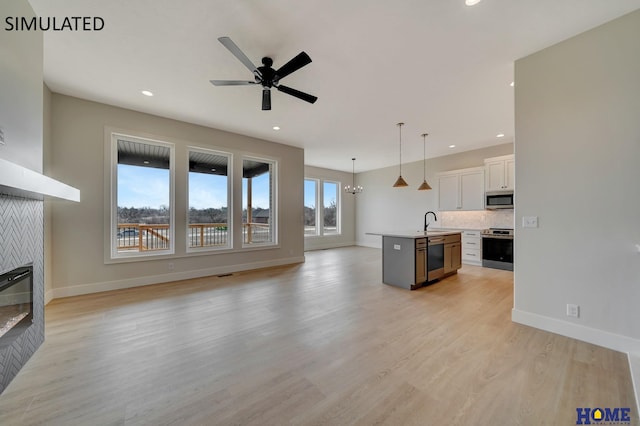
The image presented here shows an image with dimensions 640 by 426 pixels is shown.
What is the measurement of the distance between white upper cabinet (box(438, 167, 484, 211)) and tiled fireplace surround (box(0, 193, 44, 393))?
7.74 metres

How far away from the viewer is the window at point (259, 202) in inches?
229

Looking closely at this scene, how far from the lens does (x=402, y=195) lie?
8320 mm

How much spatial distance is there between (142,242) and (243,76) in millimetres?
3584

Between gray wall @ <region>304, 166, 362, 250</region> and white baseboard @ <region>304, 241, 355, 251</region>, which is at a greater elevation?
gray wall @ <region>304, 166, 362, 250</region>

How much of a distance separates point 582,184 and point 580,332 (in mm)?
1481

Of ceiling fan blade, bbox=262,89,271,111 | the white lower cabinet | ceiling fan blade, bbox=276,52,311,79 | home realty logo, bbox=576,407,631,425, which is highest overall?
ceiling fan blade, bbox=276,52,311,79

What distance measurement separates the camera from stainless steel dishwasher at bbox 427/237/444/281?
438cm

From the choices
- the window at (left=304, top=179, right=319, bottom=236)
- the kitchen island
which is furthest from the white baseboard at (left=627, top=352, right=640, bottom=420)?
the window at (left=304, top=179, right=319, bottom=236)

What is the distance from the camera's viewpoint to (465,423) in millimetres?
1486

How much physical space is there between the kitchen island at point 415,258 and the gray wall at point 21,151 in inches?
173

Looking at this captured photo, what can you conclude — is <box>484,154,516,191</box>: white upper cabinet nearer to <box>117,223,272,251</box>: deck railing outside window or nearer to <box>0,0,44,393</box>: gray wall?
<box>117,223,272,251</box>: deck railing outside window

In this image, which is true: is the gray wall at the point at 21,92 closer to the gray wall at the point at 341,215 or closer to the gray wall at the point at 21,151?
the gray wall at the point at 21,151

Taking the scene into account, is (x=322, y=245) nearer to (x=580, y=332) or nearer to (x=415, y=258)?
(x=415, y=258)

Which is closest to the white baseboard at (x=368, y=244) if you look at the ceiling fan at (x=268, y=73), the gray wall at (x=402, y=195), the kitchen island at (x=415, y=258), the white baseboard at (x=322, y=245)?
the gray wall at (x=402, y=195)
